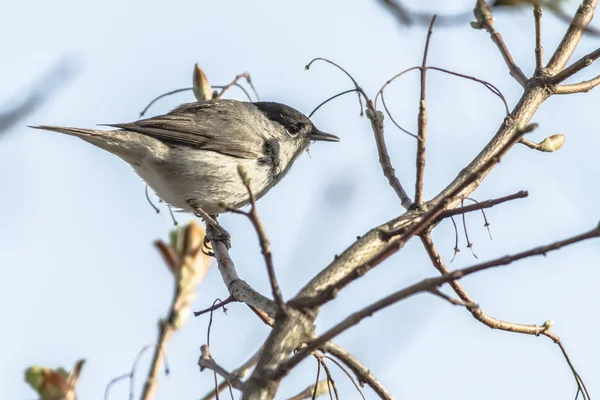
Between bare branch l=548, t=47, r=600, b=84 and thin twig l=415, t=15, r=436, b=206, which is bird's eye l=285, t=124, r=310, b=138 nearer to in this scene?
bare branch l=548, t=47, r=600, b=84

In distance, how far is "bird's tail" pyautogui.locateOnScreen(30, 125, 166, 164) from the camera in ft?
21.1

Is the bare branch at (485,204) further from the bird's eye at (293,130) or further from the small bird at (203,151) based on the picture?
the bird's eye at (293,130)

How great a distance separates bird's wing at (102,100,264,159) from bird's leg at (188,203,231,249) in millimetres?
687

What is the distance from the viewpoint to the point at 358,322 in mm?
2312

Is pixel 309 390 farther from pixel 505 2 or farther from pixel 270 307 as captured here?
pixel 505 2

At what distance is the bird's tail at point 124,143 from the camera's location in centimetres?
642

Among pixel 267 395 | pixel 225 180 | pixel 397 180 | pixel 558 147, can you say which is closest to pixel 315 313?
pixel 267 395

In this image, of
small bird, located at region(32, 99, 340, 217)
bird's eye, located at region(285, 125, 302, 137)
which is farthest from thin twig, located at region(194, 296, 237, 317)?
bird's eye, located at region(285, 125, 302, 137)

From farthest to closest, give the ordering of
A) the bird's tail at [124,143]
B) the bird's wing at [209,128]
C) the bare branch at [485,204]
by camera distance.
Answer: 1. the bird's wing at [209,128]
2. the bird's tail at [124,143]
3. the bare branch at [485,204]

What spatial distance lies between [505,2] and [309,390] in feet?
6.00

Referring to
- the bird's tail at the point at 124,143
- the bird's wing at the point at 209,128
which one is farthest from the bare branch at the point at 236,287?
the bird's wing at the point at 209,128

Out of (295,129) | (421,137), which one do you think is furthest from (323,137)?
(421,137)

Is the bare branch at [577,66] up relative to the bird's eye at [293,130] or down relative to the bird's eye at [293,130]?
down

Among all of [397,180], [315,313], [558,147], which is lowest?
[315,313]
